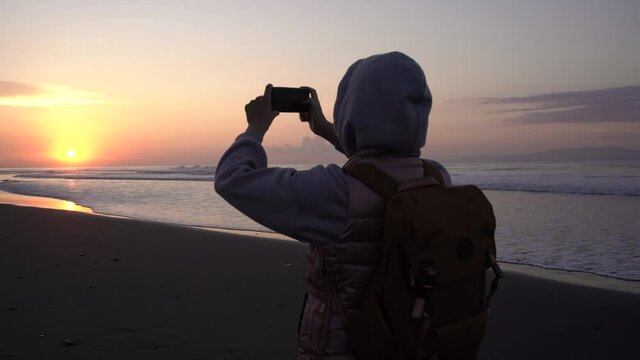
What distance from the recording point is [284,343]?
451cm

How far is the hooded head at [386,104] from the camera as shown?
1.54 meters

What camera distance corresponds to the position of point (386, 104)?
1535mm

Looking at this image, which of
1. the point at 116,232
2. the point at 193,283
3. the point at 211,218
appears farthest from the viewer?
the point at 211,218

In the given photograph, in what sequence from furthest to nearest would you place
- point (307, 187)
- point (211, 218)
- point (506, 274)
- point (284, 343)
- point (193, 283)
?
point (211, 218), point (506, 274), point (193, 283), point (284, 343), point (307, 187)

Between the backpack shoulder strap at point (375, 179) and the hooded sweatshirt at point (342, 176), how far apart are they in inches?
0.7

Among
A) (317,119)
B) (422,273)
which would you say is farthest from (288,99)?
(422,273)

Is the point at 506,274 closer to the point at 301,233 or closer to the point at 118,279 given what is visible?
the point at 118,279

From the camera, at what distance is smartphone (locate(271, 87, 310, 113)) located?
177cm

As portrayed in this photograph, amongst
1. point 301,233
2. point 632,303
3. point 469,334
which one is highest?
point 301,233

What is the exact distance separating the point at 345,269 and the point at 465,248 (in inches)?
14.2

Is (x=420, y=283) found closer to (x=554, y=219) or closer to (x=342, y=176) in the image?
(x=342, y=176)

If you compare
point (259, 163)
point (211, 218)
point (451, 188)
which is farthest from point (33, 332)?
point (211, 218)

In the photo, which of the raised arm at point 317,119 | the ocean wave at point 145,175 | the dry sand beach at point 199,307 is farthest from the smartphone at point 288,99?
the ocean wave at point 145,175

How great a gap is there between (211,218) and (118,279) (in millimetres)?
8078
